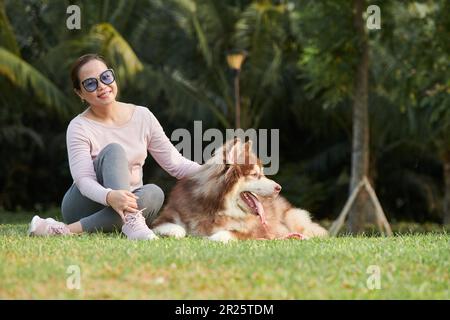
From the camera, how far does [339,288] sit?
4988mm

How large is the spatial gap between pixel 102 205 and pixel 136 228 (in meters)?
0.71

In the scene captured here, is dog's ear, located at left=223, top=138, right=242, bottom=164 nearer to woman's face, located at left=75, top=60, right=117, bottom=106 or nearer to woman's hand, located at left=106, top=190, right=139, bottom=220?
woman's hand, located at left=106, top=190, right=139, bottom=220

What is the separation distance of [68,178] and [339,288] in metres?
23.1

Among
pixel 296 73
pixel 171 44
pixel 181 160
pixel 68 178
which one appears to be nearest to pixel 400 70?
pixel 296 73

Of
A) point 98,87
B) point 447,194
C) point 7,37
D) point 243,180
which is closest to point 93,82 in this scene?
point 98,87

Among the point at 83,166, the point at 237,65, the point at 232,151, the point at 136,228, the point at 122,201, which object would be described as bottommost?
the point at 136,228

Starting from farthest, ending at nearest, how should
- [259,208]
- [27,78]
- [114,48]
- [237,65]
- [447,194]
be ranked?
1. [447,194]
2. [237,65]
3. [114,48]
4. [27,78]
5. [259,208]

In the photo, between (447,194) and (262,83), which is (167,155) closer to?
(262,83)

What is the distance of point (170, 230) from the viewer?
7441mm

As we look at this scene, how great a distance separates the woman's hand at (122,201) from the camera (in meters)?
6.88

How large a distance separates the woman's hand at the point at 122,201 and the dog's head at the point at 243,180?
917 mm

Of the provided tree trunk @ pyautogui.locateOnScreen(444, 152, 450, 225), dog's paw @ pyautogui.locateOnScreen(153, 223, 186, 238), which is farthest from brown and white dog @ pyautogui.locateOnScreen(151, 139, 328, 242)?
tree trunk @ pyautogui.locateOnScreen(444, 152, 450, 225)

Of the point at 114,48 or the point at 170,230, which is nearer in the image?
the point at 170,230

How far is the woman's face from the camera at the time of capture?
7.35 m
